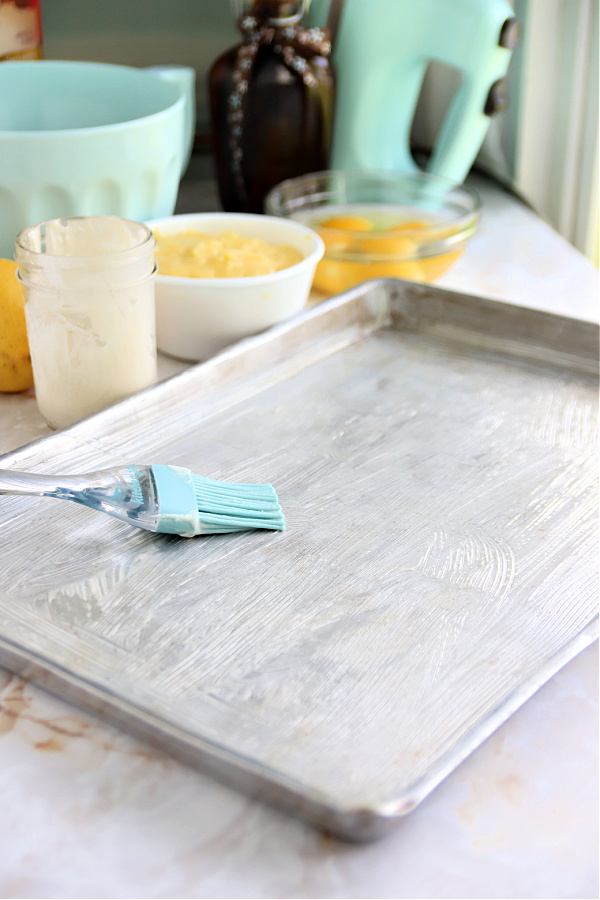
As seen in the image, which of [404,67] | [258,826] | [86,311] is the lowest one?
[258,826]

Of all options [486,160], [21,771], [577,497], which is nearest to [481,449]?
[577,497]

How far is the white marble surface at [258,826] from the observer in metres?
0.32

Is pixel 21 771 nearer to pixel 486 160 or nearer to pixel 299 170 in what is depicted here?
pixel 299 170

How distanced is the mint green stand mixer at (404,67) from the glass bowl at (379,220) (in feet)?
0.17

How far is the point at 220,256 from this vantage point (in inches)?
27.8

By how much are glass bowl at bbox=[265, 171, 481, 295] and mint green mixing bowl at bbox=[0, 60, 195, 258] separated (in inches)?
5.4

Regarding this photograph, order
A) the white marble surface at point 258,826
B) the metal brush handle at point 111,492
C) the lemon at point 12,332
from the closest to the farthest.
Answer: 1. the white marble surface at point 258,826
2. the metal brush handle at point 111,492
3. the lemon at point 12,332

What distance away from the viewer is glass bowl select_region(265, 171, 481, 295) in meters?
0.81

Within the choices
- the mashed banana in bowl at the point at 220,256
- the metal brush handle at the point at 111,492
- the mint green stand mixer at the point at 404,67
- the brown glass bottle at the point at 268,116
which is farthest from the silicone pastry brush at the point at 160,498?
the mint green stand mixer at the point at 404,67

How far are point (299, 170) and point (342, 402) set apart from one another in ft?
1.18

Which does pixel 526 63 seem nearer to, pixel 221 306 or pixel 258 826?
pixel 221 306

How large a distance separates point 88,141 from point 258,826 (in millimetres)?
513

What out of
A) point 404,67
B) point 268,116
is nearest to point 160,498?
point 268,116

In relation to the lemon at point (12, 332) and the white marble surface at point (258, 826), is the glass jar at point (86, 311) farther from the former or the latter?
the white marble surface at point (258, 826)
